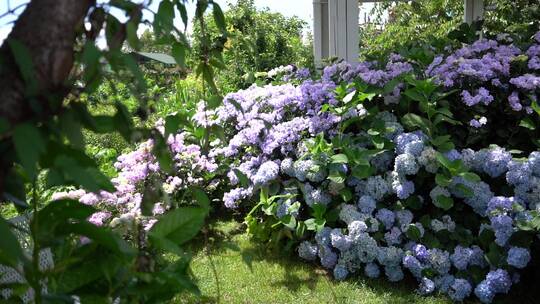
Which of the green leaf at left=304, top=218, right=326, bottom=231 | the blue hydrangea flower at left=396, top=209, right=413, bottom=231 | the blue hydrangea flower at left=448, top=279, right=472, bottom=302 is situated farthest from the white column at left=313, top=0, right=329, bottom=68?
the blue hydrangea flower at left=448, top=279, right=472, bottom=302

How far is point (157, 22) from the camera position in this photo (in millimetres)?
873

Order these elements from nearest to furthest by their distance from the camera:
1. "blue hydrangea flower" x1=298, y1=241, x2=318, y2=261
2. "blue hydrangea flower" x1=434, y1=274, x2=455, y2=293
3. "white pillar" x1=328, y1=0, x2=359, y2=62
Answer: "blue hydrangea flower" x1=434, y1=274, x2=455, y2=293
"blue hydrangea flower" x1=298, y1=241, x2=318, y2=261
"white pillar" x1=328, y1=0, x2=359, y2=62

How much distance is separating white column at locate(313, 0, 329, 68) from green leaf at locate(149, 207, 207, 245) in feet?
19.8

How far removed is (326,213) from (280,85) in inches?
56.0

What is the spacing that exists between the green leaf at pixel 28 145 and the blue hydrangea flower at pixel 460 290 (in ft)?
8.57

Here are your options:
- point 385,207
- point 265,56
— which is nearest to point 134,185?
point 385,207

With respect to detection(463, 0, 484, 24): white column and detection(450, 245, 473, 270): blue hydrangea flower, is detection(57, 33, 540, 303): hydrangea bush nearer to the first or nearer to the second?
detection(450, 245, 473, 270): blue hydrangea flower

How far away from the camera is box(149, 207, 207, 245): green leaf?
119 cm

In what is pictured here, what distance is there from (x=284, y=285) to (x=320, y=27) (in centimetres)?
462

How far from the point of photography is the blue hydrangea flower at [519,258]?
2693 mm

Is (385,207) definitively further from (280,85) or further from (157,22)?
(157,22)

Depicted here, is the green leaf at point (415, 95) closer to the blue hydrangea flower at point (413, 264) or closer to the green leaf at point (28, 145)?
the blue hydrangea flower at point (413, 264)

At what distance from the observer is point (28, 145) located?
2.06 feet

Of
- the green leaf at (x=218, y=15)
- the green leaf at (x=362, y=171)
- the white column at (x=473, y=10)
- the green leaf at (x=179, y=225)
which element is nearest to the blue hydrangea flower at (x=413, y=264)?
the green leaf at (x=362, y=171)
